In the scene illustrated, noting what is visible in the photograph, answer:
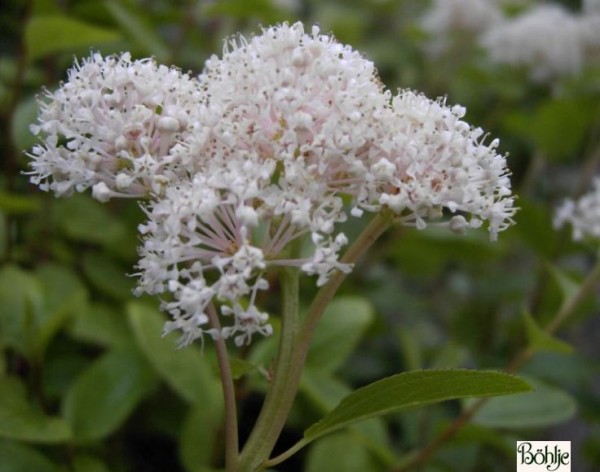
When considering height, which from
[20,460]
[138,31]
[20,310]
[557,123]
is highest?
[557,123]

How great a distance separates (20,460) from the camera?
986 millimetres

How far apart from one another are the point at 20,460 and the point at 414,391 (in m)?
0.57

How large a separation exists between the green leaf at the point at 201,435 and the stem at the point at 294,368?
456 mm

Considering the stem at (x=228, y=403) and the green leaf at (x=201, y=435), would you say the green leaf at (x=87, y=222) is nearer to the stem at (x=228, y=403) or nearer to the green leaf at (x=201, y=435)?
the green leaf at (x=201, y=435)

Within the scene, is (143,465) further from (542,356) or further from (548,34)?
(548,34)

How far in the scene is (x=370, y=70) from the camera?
73 cm

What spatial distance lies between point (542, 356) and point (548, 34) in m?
0.84

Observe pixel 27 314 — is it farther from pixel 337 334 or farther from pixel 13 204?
pixel 337 334

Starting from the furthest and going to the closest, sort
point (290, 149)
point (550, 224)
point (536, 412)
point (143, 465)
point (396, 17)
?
point (396, 17)
point (550, 224)
point (143, 465)
point (536, 412)
point (290, 149)

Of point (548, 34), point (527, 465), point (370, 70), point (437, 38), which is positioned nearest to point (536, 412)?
point (527, 465)

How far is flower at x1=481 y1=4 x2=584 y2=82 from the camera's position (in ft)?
6.45

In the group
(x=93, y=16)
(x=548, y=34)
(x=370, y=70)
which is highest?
(x=548, y=34)

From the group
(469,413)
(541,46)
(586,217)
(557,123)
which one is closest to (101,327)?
(469,413)

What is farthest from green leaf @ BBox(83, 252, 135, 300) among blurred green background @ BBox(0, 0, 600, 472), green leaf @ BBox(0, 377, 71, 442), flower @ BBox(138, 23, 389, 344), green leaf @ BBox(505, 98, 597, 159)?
green leaf @ BBox(505, 98, 597, 159)
